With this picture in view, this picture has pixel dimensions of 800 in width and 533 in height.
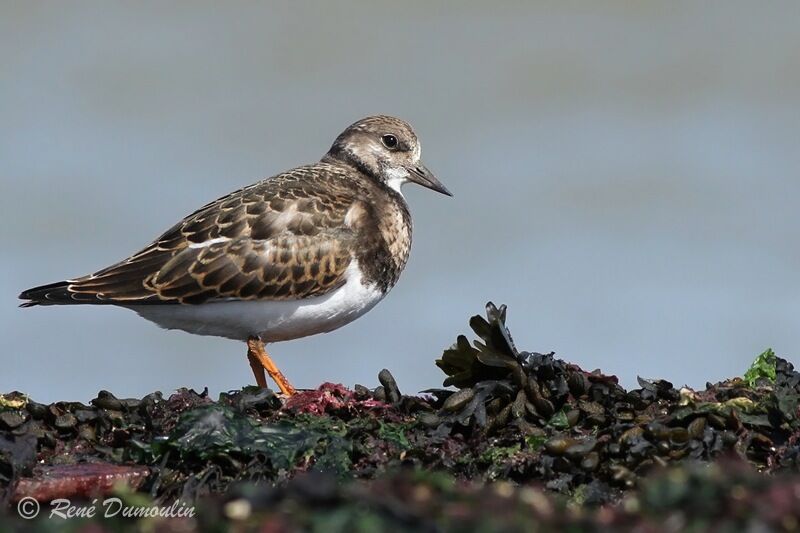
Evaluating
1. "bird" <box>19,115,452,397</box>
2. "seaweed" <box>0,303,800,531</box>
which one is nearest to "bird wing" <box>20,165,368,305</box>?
"bird" <box>19,115,452,397</box>

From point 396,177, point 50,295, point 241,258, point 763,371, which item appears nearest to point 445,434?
point 763,371

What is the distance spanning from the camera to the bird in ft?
23.0

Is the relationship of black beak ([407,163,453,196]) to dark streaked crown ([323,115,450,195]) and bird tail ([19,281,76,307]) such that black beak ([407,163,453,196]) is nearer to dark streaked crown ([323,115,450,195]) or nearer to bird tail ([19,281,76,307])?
dark streaked crown ([323,115,450,195])

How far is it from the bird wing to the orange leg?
306 millimetres

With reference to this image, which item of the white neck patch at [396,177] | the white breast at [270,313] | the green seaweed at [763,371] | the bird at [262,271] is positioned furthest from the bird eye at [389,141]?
the green seaweed at [763,371]

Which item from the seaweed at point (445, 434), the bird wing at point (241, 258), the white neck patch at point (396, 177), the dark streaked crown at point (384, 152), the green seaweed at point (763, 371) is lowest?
the seaweed at point (445, 434)

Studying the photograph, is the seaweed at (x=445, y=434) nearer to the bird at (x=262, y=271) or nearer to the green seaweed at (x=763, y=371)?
the green seaweed at (x=763, y=371)

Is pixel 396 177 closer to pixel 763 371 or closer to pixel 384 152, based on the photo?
pixel 384 152

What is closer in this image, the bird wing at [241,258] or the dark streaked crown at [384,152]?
the bird wing at [241,258]

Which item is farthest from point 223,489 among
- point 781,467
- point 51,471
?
point 781,467

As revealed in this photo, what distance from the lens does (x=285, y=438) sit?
4.95m

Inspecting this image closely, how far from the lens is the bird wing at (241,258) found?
7004 millimetres

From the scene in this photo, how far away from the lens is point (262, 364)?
7152 millimetres

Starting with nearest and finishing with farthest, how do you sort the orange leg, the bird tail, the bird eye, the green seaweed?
the green seaweed → the orange leg → the bird tail → the bird eye
